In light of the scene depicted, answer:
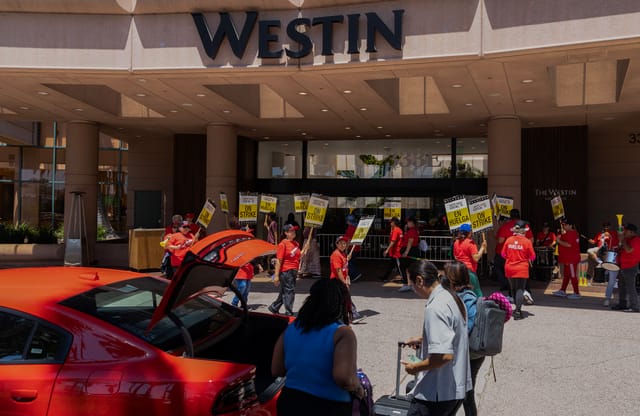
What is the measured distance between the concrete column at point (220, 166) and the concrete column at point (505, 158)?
318 inches

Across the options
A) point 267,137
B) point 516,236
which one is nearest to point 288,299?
point 516,236

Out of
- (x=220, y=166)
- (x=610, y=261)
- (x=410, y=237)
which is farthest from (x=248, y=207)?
(x=610, y=261)

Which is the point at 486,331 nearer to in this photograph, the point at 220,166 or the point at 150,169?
the point at 220,166

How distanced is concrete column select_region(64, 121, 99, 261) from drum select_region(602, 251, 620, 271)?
14972 millimetres

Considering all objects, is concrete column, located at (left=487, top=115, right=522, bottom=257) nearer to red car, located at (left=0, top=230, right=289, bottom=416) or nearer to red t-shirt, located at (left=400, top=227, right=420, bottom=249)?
red t-shirt, located at (left=400, top=227, right=420, bottom=249)

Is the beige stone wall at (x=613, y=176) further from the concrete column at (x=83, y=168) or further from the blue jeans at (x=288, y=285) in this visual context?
the concrete column at (x=83, y=168)

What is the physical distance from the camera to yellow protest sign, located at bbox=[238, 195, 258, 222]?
14.7 m

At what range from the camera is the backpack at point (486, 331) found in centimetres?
432

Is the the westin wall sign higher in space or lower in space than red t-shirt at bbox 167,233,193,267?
higher

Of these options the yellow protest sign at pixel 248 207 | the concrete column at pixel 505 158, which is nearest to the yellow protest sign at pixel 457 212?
the concrete column at pixel 505 158

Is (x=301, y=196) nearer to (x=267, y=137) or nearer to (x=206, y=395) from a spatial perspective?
(x=267, y=137)

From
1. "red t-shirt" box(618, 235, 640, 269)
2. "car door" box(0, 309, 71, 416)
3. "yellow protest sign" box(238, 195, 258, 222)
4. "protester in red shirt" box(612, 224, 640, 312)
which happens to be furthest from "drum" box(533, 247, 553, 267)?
"car door" box(0, 309, 71, 416)

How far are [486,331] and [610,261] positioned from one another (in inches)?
316

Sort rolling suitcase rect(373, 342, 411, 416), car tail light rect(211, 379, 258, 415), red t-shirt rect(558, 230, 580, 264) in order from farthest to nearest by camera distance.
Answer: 1. red t-shirt rect(558, 230, 580, 264)
2. rolling suitcase rect(373, 342, 411, 416)
3. car tail light rect(211, 379, 258, 415)
